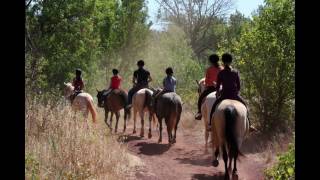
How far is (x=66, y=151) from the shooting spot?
845cm

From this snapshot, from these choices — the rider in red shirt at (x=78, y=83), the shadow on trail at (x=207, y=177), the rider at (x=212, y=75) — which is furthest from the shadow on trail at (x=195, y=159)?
the rider in red shirt at (x=78, y=83)

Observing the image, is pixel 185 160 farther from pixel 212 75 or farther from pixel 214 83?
pixel 212 75

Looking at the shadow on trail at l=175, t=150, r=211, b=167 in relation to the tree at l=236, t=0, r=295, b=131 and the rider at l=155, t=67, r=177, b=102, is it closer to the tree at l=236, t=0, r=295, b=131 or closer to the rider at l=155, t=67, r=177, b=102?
the rider at l=155, t=67, r=177, b=102

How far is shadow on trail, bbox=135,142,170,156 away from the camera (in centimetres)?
1357

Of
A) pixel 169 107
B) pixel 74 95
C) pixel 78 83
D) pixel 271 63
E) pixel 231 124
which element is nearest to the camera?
pixel 231 124

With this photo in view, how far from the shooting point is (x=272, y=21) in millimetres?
14812

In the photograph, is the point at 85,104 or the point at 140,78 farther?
the point at 140,78

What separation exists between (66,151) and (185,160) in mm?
5005

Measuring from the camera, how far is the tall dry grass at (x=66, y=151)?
778 cm

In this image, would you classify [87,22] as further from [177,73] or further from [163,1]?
[163,1]

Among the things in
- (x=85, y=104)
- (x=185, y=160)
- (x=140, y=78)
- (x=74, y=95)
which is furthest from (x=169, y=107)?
(x=74, y=95)

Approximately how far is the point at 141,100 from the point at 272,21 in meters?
5.43

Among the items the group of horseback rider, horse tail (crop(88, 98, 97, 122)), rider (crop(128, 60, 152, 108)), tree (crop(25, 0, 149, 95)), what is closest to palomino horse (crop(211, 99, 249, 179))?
the group of horseback rider
